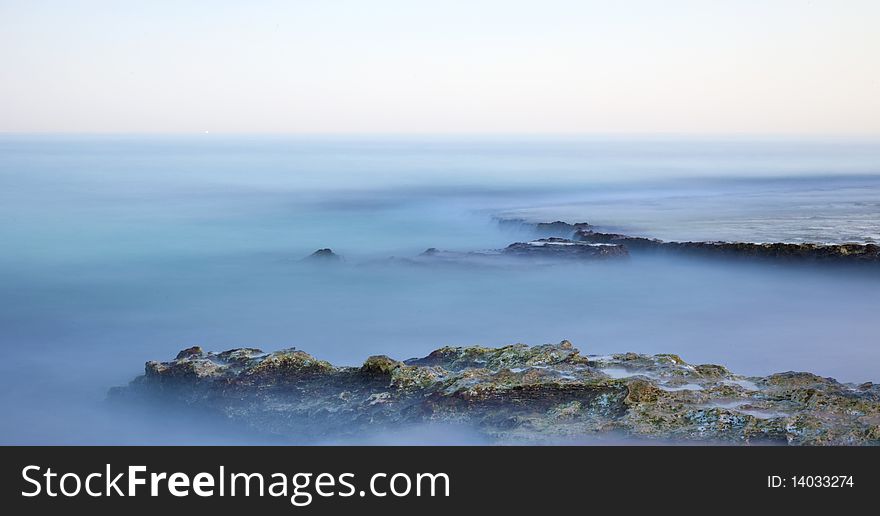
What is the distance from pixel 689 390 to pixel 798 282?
36.6ft

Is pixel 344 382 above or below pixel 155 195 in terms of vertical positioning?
below

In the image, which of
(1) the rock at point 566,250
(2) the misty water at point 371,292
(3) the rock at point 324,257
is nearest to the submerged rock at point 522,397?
(2) the misty water at point 371,292

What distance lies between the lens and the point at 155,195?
43.8 metres

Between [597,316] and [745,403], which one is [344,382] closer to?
[745,403]

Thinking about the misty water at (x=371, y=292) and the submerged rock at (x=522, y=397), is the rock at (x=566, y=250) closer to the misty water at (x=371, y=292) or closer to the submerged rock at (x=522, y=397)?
the misty water at (x=371, y=292)

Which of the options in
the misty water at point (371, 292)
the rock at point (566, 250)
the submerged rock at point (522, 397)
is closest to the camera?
the submerged rock at point (522, 397)

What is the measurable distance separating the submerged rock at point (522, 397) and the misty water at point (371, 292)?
0.49 metres

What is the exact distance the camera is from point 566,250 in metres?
22.0

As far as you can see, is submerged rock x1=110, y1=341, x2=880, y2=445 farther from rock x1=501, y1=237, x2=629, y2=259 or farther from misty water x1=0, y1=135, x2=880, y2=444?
rock x1=501, y1=237, x2=629, y2=259

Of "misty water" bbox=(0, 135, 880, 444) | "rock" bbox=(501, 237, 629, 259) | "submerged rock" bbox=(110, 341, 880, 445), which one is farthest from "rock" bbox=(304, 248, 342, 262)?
"submerged rock" bbox=(110, 341, 880, 445)

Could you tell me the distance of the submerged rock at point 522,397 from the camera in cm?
842

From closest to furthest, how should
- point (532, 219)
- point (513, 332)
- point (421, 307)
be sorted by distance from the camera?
point (513, 332) → point (421, 307) → point (532, 219)

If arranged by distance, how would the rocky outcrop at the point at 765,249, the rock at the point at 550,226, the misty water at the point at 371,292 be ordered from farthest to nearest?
the rock at the point at 550,226 → the rocky outcrop at the point at 765,249 → the misty water at the point at 371,292

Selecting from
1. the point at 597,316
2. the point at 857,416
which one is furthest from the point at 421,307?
the point at 857,416
